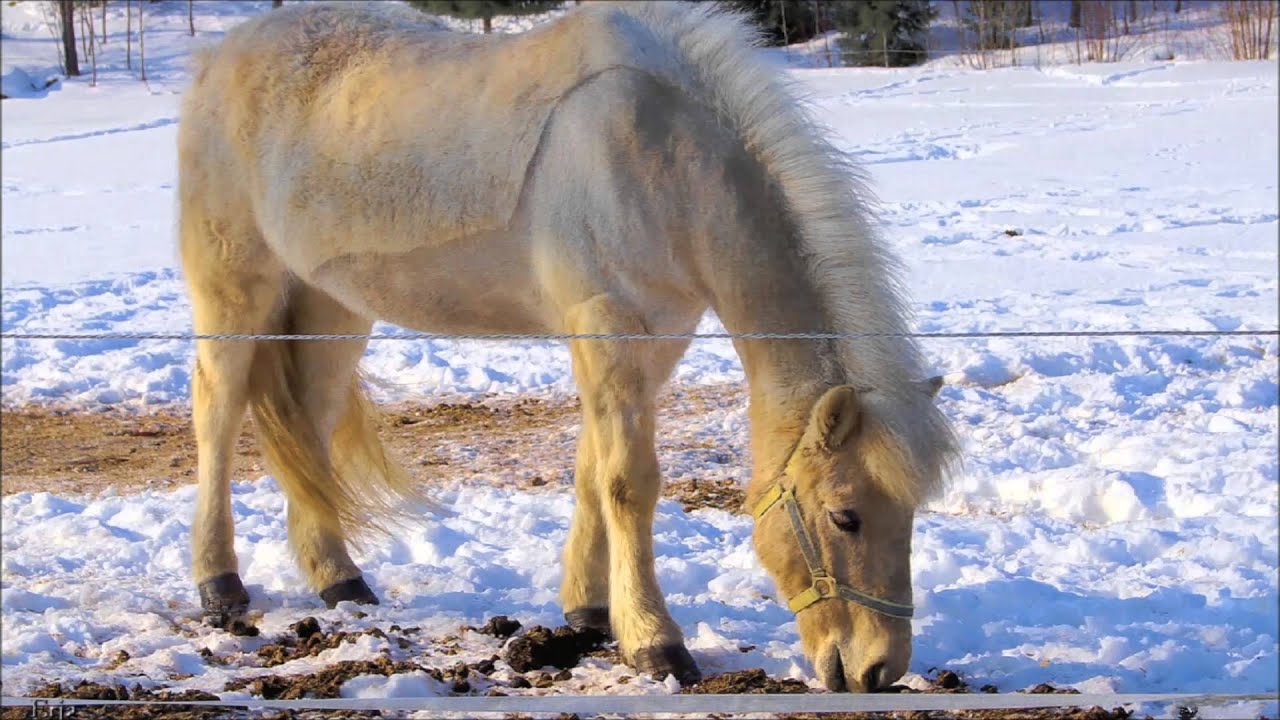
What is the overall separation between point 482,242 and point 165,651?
64.9 inches

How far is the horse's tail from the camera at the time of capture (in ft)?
16.5

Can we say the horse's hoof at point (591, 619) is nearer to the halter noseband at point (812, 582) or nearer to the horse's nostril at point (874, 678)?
the halter noseband at point (812, 582)

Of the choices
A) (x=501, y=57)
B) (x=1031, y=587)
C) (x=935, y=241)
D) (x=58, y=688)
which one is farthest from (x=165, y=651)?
(x=935, y=241)

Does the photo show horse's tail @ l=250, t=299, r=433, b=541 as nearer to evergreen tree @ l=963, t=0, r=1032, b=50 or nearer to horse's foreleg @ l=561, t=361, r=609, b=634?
horse's foreleg @ l=561, t=361, r=609, b=634

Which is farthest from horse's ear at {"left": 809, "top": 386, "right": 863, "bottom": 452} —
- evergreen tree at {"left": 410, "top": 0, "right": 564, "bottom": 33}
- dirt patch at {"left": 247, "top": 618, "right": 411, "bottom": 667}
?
evergreen tree at {"left": 410, "top": 0, "right": 564, "bottom": 33}

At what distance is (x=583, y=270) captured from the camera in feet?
13.2

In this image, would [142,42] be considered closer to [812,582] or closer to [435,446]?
[435,446]

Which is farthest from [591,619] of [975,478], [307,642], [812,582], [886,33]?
[886,33]

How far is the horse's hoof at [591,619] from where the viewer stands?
448 cm

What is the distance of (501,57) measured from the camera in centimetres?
450

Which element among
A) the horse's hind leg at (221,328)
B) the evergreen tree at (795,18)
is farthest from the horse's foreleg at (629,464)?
the evergreen tree at (795,18)

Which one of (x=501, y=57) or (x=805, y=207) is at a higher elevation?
(x=501, y=57)

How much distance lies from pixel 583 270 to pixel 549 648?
1.19m

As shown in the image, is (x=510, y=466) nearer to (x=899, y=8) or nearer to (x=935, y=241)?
(x=935, y=241)
